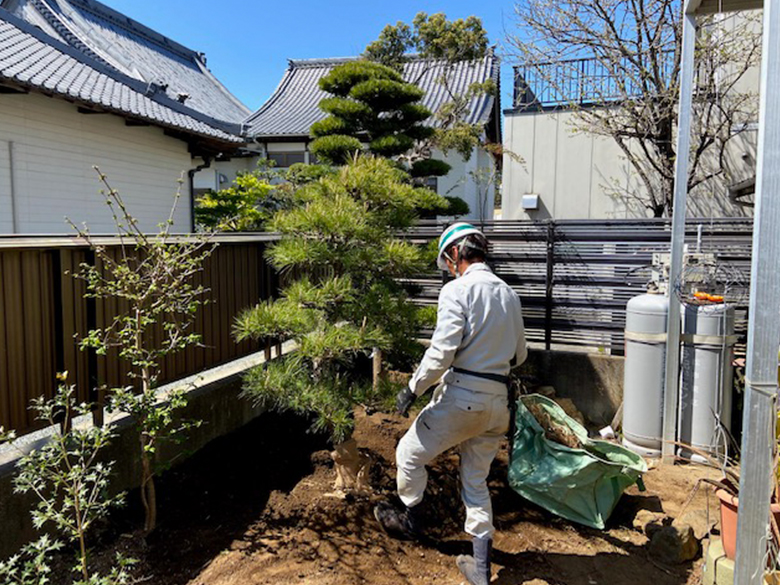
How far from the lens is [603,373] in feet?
16.8

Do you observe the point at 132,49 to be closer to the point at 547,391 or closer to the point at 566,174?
the point at 566,174

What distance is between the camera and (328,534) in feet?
9.41

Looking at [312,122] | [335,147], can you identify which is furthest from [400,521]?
[312,122]

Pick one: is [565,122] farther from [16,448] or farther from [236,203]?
[16,448]

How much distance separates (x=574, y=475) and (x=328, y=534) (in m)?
1.48

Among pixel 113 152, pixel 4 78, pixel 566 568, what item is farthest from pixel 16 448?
pixel 113 152

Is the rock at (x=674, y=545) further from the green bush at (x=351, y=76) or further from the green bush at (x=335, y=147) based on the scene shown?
the green bush at (x=351, y=76)

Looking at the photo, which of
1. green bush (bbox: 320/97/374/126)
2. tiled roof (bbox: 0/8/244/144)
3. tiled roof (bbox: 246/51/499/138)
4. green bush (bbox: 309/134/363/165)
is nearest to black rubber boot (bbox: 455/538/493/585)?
green bush (bbox: 309/134/363/165)

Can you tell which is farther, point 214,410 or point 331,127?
point 331,127

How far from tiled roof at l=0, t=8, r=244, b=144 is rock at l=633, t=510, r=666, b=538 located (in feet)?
21.8

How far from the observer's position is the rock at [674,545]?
9.42 ft

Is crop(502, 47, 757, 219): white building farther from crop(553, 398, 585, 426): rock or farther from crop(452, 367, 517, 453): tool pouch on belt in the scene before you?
crop(452, 367, 517, 453): tool pouch on belt

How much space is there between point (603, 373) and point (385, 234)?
9.60ft

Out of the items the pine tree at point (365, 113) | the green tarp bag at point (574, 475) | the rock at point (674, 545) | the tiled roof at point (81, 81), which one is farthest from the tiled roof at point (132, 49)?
the rock at point (674, 545)
